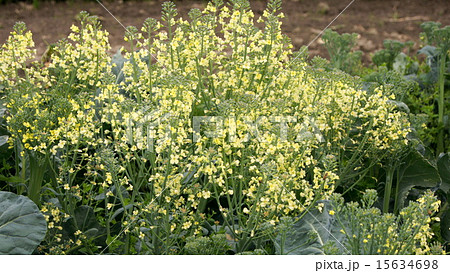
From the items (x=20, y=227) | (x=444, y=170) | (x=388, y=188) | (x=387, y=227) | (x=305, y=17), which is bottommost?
(x=20, y=227)

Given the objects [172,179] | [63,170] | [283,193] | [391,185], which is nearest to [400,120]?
[391,185]

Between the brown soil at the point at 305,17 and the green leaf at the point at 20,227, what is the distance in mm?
4577

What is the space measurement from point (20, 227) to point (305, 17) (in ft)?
21.4

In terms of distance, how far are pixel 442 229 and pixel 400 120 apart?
0.68 metres

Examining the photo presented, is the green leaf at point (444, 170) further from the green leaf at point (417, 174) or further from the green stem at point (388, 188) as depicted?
the green stem at point (388, 188)

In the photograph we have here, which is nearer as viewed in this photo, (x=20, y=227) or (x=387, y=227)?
(x=387, y=227)

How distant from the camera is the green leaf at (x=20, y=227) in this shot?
2.49 metres

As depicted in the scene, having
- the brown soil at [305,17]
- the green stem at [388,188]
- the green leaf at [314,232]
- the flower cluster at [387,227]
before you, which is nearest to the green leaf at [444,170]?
the green stem at [388,188]

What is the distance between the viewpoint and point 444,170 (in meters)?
3.31

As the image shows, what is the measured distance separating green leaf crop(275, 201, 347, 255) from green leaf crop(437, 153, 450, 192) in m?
0.94

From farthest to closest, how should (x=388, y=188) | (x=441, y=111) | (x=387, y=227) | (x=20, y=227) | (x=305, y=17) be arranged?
(x=305, y=17), (x=441, y=111), (x=388, y=188), (x=20, y=227), (x=387, y=227)

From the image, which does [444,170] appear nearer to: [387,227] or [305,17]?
[387,227]

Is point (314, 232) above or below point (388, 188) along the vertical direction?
below

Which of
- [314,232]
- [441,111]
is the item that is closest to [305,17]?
[441,111]
